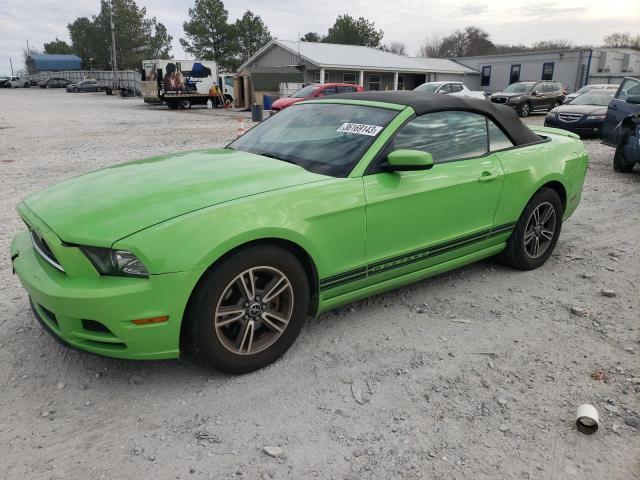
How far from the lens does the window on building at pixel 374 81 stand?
37.1 m

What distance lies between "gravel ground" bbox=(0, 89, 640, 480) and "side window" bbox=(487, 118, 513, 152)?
1.14 m

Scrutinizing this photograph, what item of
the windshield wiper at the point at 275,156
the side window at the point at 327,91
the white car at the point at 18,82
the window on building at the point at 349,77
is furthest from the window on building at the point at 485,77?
the white car at the point at 18,82

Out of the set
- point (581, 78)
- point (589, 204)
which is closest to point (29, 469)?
point (589, 204)

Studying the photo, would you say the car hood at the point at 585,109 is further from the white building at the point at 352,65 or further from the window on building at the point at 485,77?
the window on building at the point at 485,77

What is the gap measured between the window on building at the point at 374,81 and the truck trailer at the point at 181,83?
1145 centimetres

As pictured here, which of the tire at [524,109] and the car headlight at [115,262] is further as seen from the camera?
the tire at [524,109]

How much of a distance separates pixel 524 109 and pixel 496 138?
1949 cm

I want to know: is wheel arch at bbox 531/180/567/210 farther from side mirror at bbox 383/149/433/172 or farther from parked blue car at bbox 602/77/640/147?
parked blue car at bbox 602/77/640/147

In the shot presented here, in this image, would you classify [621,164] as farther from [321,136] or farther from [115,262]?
[115,262]

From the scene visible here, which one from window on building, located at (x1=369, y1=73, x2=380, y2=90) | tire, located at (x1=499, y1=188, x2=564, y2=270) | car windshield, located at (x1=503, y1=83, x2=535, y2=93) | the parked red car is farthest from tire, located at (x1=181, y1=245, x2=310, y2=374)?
window on building, located at (x1=369, y1=73, x2=380, y2=90)

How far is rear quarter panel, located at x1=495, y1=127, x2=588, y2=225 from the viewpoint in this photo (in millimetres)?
4023

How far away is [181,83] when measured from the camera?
98.2 feet

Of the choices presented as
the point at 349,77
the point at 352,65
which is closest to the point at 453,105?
the point at 352,65

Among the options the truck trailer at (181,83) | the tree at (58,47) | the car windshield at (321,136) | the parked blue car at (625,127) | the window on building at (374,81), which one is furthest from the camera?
the tree at (58,47)
